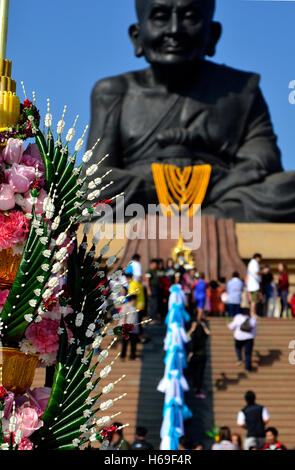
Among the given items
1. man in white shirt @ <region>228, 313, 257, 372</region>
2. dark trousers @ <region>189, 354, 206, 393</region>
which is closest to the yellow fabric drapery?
man in white shirt @ <region>228, 313, 257, 372</region>

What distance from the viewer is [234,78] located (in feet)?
68.9

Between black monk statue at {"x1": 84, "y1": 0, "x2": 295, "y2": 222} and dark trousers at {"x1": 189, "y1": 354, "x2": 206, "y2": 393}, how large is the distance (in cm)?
890

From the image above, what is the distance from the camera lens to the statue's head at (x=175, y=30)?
19.7 m

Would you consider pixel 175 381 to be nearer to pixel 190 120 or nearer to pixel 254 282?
pixel 254 282

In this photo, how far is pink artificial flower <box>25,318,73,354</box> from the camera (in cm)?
253

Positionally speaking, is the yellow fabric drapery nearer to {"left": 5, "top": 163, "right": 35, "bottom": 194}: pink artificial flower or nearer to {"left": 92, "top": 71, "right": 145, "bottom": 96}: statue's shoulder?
{"left": 92, "top": 71, "right": 145, "bottom": 96}: statue's shoulder

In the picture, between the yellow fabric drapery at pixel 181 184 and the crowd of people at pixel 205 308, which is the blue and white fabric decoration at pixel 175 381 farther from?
the yellow fabric drapery at pixel 181 184

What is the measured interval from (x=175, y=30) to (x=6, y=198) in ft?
57.5

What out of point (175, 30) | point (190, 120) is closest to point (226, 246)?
point (190, 120)

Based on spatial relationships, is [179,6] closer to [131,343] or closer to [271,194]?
[271,194]

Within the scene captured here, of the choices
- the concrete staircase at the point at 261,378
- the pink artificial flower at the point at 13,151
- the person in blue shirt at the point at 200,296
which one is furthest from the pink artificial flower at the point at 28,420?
the person in blue shirt at the point at 200,296

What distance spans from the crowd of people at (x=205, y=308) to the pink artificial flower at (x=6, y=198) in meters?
4.65

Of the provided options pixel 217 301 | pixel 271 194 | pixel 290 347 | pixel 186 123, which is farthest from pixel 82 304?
pixel 186 123

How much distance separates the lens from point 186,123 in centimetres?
2003
